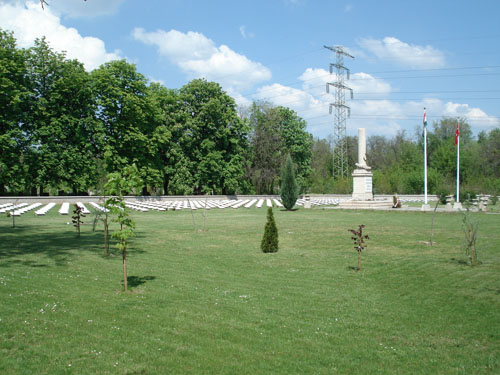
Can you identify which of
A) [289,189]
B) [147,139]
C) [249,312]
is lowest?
[249,312]

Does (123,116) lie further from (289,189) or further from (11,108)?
(289,189)

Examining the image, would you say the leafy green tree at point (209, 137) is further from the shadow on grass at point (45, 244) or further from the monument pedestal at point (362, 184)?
the shadow on grass at point (45, 244)

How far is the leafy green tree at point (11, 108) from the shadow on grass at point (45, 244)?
63.1 ft

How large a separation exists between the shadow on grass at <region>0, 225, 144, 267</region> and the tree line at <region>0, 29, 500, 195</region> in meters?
18.4

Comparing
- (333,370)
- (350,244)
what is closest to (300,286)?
(333,370)

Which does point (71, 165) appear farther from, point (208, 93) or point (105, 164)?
point (208, 93)

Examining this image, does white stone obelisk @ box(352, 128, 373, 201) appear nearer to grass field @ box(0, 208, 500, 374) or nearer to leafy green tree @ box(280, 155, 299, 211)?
leafy green tree @ box(280, 155, 299, 211)

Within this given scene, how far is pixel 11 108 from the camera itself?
34.2 m

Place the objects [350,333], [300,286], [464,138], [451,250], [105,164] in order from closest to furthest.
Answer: [350,333], [300,286], [451,250], [105,164], [464,138]

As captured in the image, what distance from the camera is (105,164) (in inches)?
1544

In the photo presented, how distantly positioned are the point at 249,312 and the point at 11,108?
117 feet

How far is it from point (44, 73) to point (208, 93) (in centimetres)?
1767

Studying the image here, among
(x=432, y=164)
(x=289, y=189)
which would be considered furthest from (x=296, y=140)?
(x=289, y=189)

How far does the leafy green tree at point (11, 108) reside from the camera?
1292 inches
